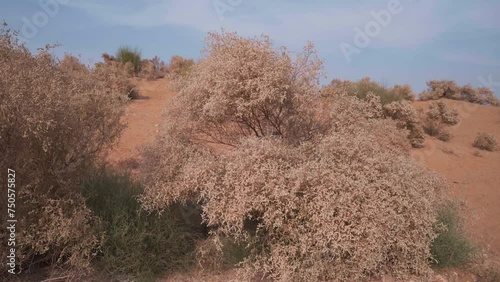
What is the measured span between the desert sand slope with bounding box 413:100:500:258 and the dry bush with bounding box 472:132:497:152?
0.74 ft

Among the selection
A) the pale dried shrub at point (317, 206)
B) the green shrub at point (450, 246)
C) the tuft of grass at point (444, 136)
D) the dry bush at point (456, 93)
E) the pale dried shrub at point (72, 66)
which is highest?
the dry bush at point (456, 93)

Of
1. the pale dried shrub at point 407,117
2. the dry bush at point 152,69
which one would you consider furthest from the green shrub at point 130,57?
the pale dried shrub at point 407,117

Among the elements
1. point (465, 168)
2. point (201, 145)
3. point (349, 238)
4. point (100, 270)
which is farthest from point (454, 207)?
point (465, 168)

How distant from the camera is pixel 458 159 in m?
13.8

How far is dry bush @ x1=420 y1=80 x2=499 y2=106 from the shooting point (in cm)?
2269

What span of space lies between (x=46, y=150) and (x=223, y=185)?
207cm

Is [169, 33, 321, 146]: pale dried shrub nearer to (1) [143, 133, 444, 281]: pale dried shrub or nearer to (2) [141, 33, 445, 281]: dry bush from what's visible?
(2) [141, 33, 445, 281]: dry bush

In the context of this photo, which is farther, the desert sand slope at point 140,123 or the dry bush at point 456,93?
the dry bush at point 456,93

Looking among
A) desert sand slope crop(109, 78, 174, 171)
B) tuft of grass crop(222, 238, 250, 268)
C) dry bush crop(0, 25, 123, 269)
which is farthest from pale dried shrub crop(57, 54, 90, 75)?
tuft of grass crop(222, 238, 250, 268)

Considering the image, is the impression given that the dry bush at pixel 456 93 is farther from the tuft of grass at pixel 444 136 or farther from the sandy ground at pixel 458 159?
the tuft of grass at pixel 444 136

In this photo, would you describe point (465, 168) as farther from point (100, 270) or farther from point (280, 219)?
point (100, 270)

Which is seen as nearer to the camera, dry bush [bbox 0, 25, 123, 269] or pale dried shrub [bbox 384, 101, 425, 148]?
dry bush [bbox 0, 25, 123, 269]

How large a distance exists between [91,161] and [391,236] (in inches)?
162

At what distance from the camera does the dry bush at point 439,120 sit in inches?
629
